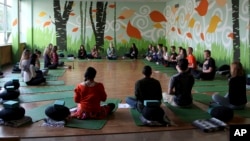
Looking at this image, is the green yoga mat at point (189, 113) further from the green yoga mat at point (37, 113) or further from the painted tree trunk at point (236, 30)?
the painted tree trunk at point (236, 30)

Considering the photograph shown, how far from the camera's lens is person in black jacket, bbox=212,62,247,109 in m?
4.99

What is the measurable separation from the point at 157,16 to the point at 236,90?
1185 centimetres

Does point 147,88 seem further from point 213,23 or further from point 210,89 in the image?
point 213,23

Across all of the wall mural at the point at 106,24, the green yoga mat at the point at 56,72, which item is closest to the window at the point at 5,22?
the wall mural at the point at 106,24

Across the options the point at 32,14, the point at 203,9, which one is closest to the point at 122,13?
the point at 32,14

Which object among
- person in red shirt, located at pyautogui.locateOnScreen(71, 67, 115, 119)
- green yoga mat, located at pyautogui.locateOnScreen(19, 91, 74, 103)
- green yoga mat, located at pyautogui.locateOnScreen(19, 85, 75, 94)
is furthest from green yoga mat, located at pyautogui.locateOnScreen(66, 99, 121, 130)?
green yoga mat, located at pyautogui.locateOnScreen(19, 85, 75, 94)

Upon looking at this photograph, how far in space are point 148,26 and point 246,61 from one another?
26.9ft

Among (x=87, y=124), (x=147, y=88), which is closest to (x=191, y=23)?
(x=147, y=88)

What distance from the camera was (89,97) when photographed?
177 inches

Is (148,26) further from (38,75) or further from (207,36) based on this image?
(38,75)

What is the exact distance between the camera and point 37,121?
451 centimetres

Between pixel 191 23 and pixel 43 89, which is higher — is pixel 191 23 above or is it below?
above

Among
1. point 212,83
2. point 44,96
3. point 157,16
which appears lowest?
point 44,96

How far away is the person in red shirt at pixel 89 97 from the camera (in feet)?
14.7
